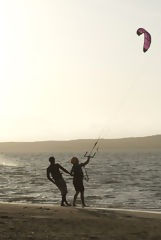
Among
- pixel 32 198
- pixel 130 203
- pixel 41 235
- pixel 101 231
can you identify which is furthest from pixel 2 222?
pixel 32 198

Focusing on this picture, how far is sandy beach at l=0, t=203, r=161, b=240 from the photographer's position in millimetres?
11750

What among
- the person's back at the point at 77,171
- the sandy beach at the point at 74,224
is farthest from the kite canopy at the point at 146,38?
the sandy beach at the point at 74,224

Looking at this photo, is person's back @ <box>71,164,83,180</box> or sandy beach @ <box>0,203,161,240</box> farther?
person's back @ <box>71,164,83,180</box>

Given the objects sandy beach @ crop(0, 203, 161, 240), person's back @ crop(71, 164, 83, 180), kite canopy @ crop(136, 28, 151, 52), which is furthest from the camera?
kite canopy @ crop(136, 28, 151, 52)

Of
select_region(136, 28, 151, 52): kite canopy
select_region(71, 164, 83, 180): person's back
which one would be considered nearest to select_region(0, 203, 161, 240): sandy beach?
select_region(71, 164, 83, 180): person's back

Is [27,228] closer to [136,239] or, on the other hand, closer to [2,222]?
[2,222]

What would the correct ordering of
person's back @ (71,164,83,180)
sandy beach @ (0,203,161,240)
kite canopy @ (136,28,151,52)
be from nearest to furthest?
sandy beach @ (0,203,161,240) → person's back @ (71,164,83,180) → kite canopy @ (136,28,151,52)

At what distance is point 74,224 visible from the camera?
1324 centimetres

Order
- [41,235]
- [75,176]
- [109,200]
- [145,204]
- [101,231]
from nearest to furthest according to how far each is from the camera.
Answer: [41,235], [101,231], [75,176], [145,204], [109,200]

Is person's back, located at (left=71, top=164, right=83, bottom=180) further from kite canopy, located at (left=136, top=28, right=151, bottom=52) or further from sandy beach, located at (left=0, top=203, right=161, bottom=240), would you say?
kite canopy, located at (left=136, top=28, right=151, bottom=52)

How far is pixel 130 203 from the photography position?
80.9 feet

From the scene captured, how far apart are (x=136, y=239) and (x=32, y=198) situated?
53.8 ft

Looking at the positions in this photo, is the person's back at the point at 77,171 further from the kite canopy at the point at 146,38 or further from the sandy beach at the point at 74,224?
the kite canopy at the point at 146,38

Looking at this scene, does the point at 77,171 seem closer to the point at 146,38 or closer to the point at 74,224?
the point at 74,224
